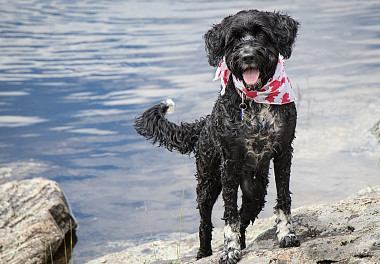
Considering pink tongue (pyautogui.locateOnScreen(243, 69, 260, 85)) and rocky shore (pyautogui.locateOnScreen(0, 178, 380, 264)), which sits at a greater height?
pink tongue (pyautogui.locateOnScreen(243, 69, 260, 85))

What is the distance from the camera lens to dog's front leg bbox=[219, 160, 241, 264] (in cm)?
436

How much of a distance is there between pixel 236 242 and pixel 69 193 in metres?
5.73

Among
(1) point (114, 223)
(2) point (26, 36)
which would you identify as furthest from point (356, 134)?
(2) point (26, 36)

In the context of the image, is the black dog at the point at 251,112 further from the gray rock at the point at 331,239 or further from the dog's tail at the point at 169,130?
the dog's tail at the point at 169,130

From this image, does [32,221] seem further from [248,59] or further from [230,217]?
[248,59]

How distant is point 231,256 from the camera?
4.33 m

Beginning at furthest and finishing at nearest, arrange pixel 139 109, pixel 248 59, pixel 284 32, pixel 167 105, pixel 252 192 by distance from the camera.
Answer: pixel 139 109, pixel 167 105, pixel 252 192, pixel 284 32, pixel 248 59

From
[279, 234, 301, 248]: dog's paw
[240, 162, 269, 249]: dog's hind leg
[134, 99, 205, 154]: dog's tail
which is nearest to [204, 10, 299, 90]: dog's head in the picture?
[240, 162, 269, 249]: dog's hind leg

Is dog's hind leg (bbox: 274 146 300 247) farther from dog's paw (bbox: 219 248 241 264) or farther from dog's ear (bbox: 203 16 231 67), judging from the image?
dog's ear (bbox: 203 16 231 67)

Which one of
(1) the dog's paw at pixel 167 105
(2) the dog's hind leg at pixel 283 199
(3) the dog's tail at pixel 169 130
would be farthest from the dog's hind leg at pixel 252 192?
(1) the dog's paw at pixel 167 105

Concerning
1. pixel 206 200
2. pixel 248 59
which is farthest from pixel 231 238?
pixel 248 59

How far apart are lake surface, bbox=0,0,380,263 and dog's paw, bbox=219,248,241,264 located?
12.0ft

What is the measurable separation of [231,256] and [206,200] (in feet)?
3.27

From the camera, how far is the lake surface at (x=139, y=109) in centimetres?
880
